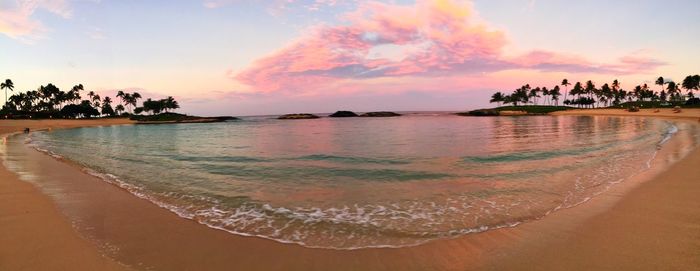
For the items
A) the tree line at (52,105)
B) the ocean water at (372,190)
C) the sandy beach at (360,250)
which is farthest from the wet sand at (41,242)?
the tree line at (52,105)

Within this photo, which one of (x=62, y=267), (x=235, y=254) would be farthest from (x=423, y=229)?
(x=62, y=267)

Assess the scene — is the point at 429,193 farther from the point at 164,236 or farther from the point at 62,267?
the point at 62,267

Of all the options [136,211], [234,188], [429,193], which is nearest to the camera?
[136,211]

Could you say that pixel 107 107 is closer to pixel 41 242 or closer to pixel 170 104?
pixel 170 104

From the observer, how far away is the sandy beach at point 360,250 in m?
5.31

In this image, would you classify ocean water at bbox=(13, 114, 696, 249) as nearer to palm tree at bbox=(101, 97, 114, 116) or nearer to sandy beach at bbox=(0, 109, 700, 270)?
sandy beach at bbox=(0, 109, 700, 270)

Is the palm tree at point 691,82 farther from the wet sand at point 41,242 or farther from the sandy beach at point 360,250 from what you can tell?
the wet sand at point 41,242

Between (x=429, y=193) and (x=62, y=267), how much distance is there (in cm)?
880

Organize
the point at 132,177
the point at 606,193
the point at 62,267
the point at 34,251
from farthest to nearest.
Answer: the point at 132,177
the point at 606,193
the point at 34,251
the point at 62,267

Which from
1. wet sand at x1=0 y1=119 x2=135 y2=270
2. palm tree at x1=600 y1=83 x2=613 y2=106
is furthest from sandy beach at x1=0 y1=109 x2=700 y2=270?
palm tree at x1=600 y1=83 x2=613 y2=106

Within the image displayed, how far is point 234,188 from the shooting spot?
12.1 meters

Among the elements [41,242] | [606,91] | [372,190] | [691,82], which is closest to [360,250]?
[372,190]

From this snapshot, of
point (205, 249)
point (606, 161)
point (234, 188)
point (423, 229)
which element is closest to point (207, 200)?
point (234, 188)

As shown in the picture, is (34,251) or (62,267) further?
(34,251)
